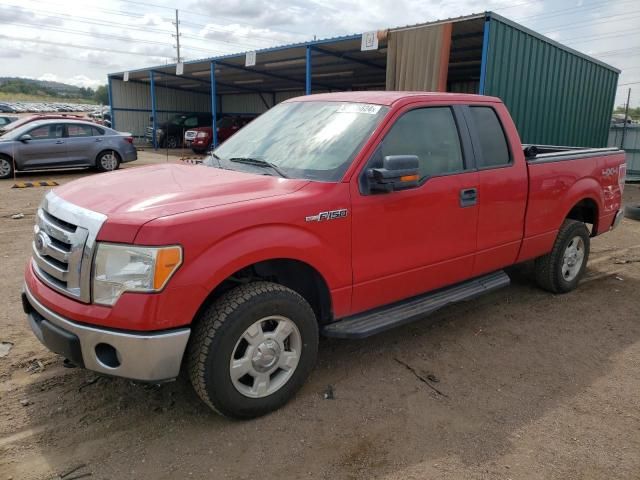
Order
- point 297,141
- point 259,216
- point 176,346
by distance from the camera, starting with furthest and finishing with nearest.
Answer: point 297,141 < point 259,216 < point 176,346

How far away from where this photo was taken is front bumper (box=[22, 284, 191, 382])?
2.58 metres

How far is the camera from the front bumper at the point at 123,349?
8.45ft

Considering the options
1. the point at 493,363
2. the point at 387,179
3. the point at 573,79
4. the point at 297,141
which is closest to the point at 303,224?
the point at 387,179

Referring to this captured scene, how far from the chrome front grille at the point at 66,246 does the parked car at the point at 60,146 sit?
1196 cm

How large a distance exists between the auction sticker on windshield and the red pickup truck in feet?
0.05

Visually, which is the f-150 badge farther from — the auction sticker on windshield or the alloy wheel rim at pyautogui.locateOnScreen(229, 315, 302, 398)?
the auction sticker on windshield

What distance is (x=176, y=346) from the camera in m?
2.64

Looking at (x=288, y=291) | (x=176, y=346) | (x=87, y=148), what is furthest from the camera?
(x=87, y=148)

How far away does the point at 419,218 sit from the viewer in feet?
11.9

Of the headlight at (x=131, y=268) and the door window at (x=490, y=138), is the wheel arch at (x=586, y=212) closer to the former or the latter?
A: the door window at (x=490, y=138)

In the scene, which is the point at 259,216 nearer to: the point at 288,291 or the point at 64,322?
the point at 288,291

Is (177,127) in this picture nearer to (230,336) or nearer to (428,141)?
(428,141)

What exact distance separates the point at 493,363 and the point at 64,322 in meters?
2.97

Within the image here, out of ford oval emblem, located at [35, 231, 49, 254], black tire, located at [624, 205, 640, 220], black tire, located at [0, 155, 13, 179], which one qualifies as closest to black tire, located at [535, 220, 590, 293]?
ford oval emblem, located at [35, 231, 49, 254]
